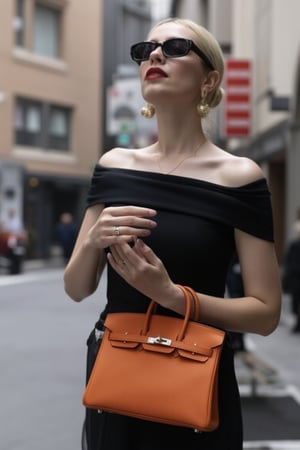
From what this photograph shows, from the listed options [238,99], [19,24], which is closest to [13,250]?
[238,99]

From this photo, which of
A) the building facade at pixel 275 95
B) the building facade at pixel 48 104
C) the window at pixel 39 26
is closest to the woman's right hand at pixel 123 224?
the building facade at pixel 275 95

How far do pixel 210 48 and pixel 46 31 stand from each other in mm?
31883

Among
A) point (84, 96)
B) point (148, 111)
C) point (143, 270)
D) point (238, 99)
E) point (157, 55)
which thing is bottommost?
point (143, 270)

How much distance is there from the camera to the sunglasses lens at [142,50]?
2.03 m

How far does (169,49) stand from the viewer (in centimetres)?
198

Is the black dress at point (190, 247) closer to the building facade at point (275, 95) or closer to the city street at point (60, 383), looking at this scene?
the city street at point (60, 383)

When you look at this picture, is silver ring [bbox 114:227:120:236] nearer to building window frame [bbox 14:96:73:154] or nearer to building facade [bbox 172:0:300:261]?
building facade [bbox 172:0:300:261]

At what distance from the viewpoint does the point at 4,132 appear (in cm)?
2983

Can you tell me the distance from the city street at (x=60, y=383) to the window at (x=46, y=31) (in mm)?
20473

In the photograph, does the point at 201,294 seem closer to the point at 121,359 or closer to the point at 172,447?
the point at 121,359

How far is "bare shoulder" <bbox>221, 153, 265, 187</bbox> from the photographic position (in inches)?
76.7

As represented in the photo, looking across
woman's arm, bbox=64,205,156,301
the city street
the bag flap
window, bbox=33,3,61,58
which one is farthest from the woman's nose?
window, bbox=33,3,61,58

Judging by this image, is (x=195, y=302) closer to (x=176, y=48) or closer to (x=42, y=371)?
(x=176, y=48)

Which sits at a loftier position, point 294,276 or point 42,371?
point 294,276
